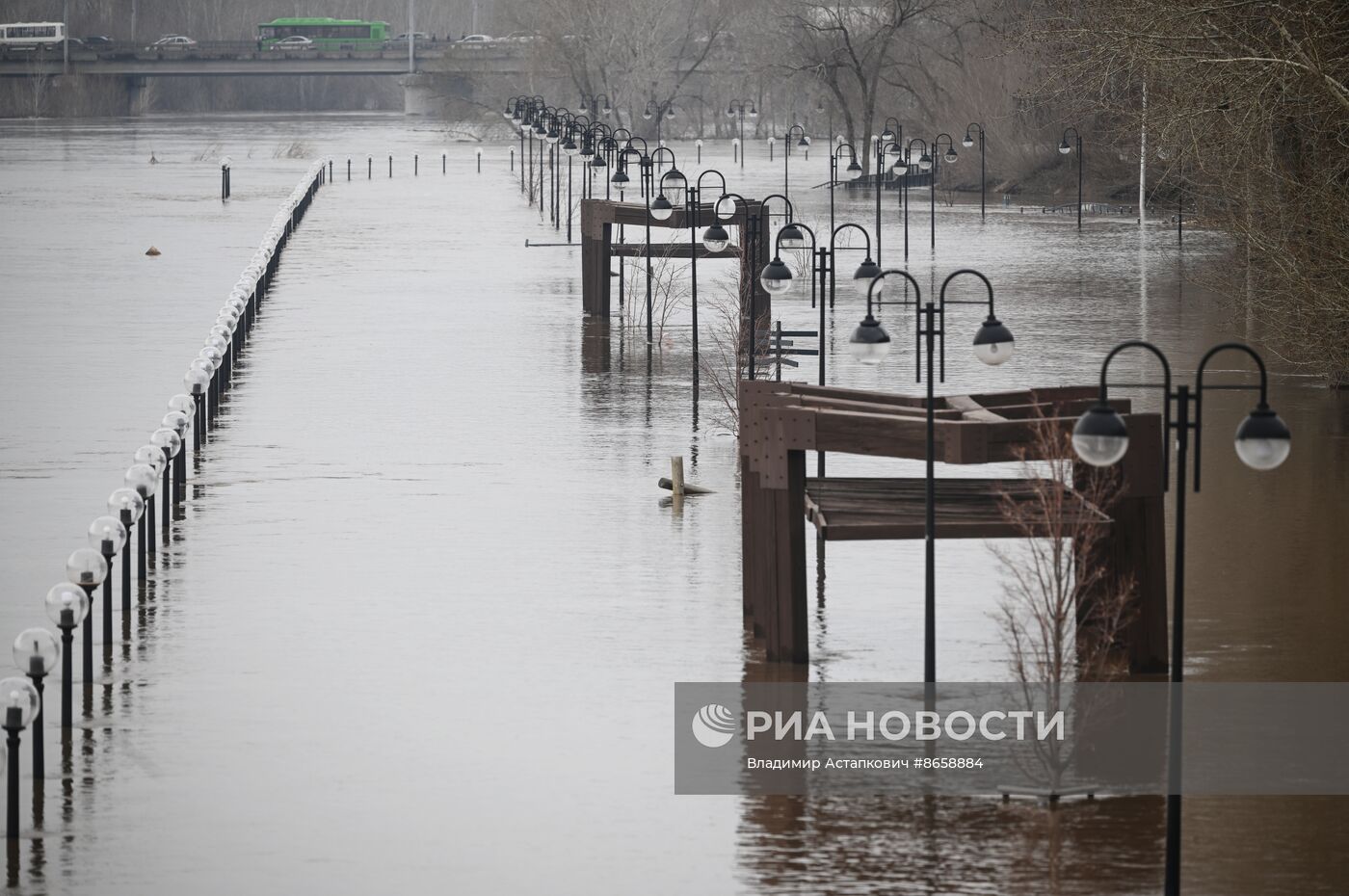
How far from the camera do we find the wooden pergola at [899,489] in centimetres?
1535

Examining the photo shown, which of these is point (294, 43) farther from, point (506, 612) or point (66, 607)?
point (66, 607)

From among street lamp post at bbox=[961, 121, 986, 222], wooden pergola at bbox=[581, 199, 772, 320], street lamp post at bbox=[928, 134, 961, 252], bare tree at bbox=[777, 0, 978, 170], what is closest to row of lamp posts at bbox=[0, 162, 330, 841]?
wooden pergola at bbox=[581, 199, 772, 320]

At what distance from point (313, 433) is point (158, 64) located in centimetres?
12332

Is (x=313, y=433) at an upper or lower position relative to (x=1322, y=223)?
lower

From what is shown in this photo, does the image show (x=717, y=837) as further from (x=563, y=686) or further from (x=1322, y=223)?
(x=1322, y=223)

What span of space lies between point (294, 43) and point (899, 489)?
470ft

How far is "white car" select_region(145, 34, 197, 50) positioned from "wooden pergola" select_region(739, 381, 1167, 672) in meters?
135

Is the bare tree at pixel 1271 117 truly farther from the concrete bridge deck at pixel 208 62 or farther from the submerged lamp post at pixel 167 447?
the concrete bridge deck at pixel 208 62

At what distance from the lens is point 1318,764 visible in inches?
555

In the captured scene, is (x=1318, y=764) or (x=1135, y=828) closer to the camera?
(x=1135, y=828)

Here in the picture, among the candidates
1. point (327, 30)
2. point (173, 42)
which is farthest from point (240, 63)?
point (327, 30)

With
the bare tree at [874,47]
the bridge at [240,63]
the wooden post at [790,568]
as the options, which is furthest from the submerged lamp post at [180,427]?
the bridge at [240,63]

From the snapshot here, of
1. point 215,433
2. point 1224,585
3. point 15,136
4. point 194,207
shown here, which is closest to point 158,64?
point 15,136

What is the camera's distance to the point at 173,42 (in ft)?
518
